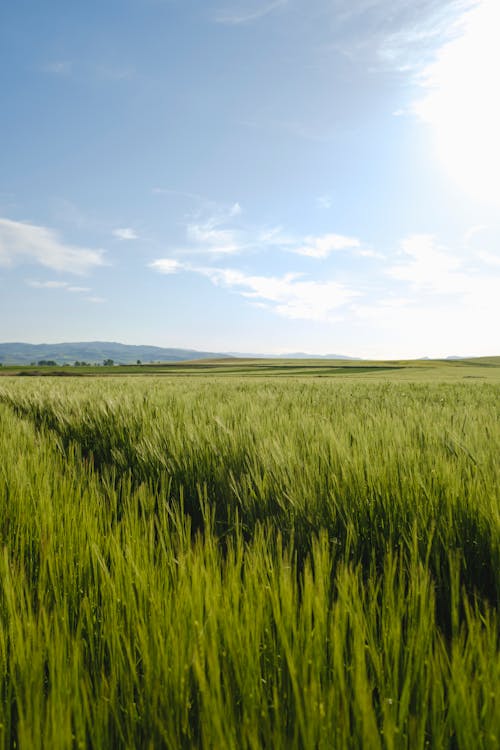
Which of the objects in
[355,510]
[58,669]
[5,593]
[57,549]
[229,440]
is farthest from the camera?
[229,440]

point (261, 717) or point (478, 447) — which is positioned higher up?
point (478, 447)

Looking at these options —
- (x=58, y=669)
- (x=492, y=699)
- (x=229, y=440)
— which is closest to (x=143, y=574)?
(x=58, y=669)

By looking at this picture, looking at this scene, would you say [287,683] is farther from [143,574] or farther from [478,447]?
[478,447]

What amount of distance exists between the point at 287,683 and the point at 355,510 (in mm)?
722

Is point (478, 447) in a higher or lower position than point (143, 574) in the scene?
higher

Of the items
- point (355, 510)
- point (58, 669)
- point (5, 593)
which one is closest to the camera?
point (58, 669)

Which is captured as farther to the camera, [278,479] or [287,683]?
[278,479]

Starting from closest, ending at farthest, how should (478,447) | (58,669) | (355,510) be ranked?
1. (58,669)
2. (355,510)
3. (478,447)

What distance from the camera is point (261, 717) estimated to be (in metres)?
0.57

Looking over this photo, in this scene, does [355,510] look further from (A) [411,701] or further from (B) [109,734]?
(B) [109,734]

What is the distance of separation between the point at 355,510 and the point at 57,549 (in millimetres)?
866

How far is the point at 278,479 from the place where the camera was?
148cm

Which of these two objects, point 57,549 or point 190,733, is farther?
point 57,549

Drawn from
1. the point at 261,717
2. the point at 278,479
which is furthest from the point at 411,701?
the point at 278,479
